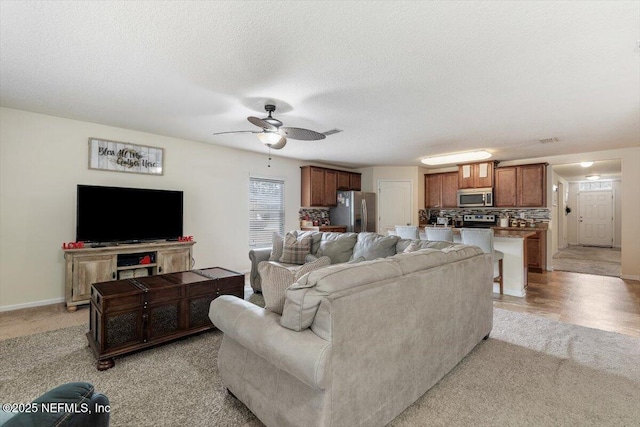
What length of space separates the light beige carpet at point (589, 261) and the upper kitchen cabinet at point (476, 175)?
7.41 feet

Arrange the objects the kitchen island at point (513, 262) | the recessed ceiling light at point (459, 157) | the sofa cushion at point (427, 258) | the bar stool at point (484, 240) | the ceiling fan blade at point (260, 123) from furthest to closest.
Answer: the recessed ceiling light at point (459, 157)
the kitchen island at point (513, 262)
the bar stool at point (484, 240)
the ceiling fan blade at point (260, 123)
the sofa cushion at point (427, 258)

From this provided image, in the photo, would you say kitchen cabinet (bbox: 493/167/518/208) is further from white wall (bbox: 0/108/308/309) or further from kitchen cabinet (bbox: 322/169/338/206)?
white wall (bbox: 0/108/308/309)

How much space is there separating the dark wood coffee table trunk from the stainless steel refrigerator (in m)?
4.16

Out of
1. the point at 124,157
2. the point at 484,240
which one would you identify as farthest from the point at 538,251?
the point at 124,157

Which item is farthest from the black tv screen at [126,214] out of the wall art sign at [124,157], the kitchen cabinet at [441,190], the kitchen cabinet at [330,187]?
the kitchen cabinet at [441,190]

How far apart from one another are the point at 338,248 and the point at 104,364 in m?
2.67

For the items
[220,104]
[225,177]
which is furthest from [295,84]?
[225,177]

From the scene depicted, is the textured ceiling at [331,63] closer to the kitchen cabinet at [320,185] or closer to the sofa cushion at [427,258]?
the sofa cushion at [427,258]

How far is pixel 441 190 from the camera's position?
7.38 metres

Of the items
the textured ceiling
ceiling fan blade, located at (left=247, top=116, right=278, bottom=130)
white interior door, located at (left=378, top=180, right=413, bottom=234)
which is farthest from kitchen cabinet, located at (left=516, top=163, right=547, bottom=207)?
ceiling fan blade, located at (left=247, top=116, right=278, bottom=130)

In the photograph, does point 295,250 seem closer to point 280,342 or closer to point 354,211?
point 280,342

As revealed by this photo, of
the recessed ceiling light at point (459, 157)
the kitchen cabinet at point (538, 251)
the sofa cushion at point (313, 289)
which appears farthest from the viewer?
the kitchen cabinet at point (538, 251)

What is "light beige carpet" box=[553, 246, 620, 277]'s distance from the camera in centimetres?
588

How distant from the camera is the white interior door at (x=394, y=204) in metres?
7.43
